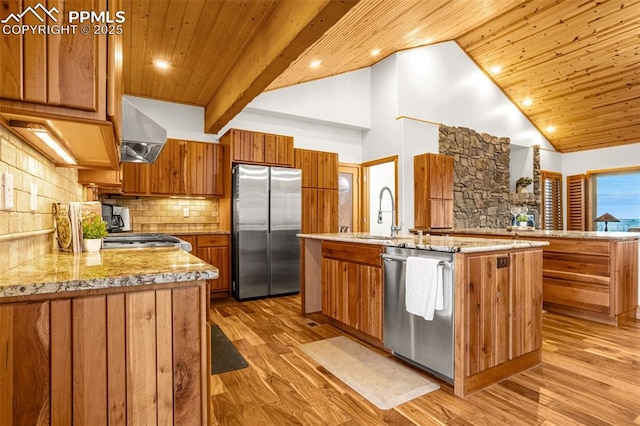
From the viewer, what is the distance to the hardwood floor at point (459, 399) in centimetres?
195

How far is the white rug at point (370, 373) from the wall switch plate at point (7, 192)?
2.10m

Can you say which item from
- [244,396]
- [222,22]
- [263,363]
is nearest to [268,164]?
[222,22]

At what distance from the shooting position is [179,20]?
2855 millimetres

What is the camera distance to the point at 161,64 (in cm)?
374

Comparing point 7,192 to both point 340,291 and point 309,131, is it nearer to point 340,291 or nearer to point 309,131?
point 340,291

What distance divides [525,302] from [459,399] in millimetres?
920

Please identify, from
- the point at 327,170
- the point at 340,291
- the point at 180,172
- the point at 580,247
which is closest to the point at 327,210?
the point at 327,170

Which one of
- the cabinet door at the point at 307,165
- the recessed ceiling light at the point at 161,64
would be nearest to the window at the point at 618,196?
the cabinet door at the point at 307,165

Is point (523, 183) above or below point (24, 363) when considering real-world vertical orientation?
above

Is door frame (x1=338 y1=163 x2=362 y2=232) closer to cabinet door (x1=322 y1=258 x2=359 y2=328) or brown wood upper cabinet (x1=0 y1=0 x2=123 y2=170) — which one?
cabinet door (x1=322 y1=258 x2=359 y2=328)

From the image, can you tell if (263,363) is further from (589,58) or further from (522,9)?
(589,58)

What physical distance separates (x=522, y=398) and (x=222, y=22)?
358cm

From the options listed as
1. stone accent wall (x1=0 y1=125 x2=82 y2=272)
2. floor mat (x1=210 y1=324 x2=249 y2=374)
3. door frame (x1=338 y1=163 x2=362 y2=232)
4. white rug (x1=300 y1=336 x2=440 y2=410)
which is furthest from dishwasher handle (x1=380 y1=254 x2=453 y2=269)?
door frame (x1=338 y1=163 x2=362 y2=232)

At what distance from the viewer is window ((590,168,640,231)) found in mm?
7480
